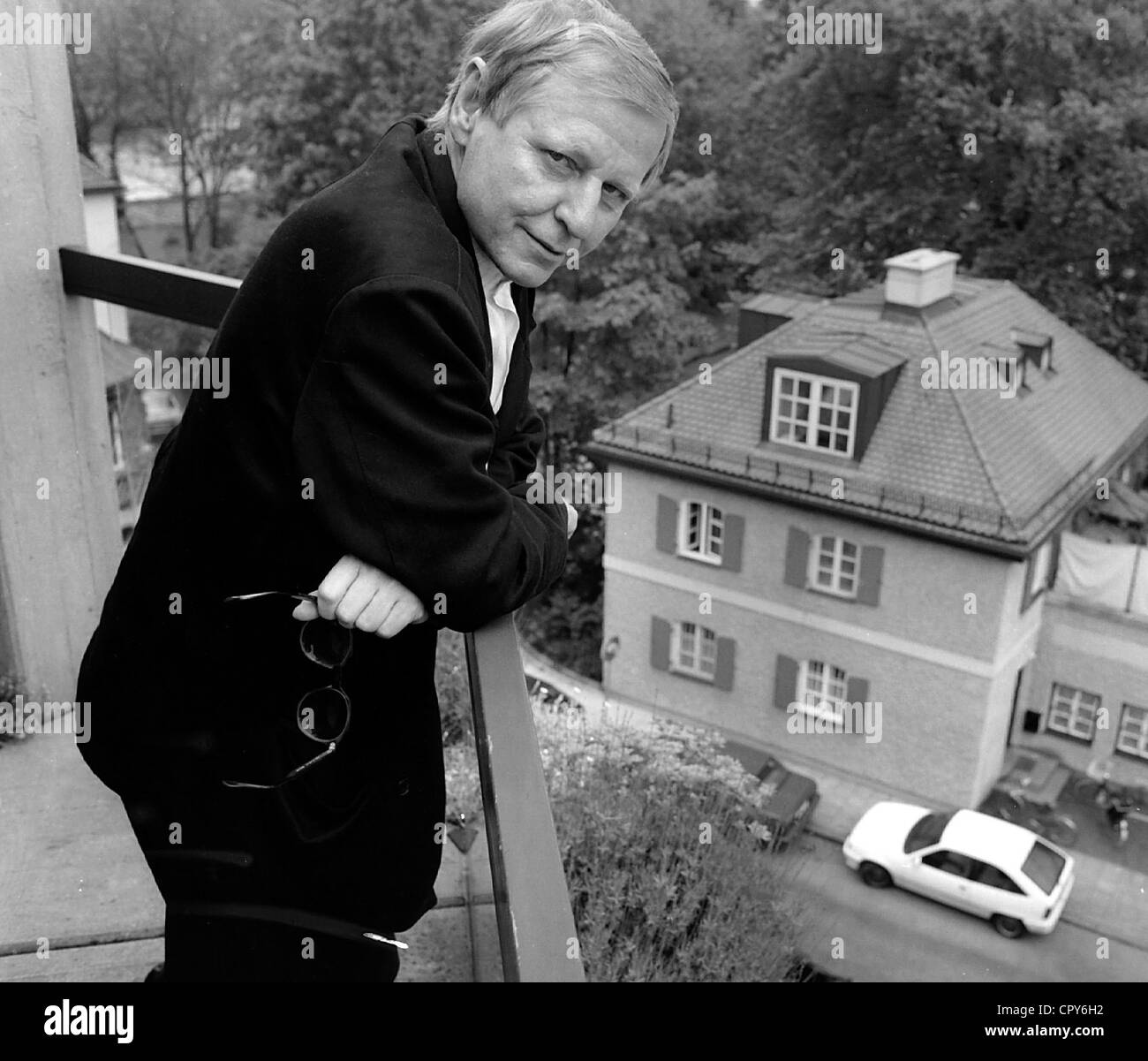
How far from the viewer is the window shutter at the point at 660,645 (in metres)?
19.0

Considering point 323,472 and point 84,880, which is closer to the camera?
point 323,472

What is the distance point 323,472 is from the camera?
1.48 m

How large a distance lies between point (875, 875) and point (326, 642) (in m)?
14.6

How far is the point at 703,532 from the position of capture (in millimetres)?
18359

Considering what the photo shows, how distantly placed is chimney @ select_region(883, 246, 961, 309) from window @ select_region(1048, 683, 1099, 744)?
5228 millimetres

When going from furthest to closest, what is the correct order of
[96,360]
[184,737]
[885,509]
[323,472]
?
1. [885,509]
2. [96,360]
3. [184,737]
4. [323,472]

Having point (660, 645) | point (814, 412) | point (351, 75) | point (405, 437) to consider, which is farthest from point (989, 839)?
point (351, 75)

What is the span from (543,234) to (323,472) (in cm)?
41

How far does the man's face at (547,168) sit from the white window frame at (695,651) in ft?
56.3

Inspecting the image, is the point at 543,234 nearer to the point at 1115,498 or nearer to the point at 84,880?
the point at 84,880

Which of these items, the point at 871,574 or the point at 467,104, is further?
the point at 871,574

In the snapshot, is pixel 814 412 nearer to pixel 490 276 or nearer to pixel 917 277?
pixel 917 277

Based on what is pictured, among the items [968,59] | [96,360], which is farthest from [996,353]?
[96,360]

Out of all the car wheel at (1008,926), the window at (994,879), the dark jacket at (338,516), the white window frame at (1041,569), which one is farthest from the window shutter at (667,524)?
the dark jacket at (338,516)
